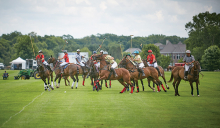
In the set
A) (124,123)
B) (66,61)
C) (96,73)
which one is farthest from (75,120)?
(66,61)

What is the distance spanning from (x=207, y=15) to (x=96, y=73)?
6932 centimetres

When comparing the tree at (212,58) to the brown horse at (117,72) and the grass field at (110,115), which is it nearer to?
the brown horse at (117,72)

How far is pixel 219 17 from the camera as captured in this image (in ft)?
259

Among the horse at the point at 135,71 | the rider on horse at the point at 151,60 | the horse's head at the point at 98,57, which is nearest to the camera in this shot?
the horse's head at the point at 98,57

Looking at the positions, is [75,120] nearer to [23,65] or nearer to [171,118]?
[171,118]

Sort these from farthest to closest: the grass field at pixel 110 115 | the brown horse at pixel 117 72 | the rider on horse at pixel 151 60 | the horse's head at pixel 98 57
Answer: the rider on horse at pixel 151 60, the horse's head at pixel 98 57, the brown horse at pixel 117 72, the grass field at pixel 110 115

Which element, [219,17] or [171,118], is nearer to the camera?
[171,118]

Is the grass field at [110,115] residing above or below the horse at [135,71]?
below

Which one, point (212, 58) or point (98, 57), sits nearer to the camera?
point (98, 57)

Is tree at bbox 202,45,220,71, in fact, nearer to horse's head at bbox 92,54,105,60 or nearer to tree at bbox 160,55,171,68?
tree at bbox 160,55,171,68

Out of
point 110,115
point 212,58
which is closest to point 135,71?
point 110,115

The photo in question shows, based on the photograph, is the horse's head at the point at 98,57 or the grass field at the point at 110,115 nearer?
the grass field at the point at 110,115

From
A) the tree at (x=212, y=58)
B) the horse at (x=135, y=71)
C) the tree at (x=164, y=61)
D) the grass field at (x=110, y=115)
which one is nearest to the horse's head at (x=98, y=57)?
the horse at (x=135, y=71)

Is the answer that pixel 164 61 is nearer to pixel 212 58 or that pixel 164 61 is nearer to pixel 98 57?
pixel 212 58
